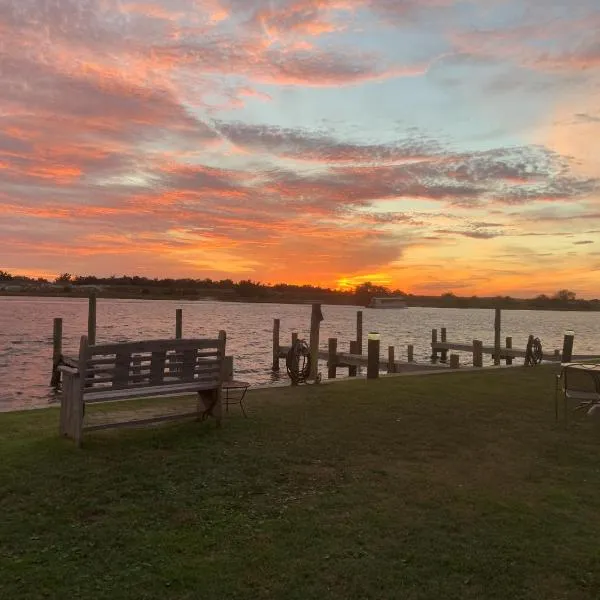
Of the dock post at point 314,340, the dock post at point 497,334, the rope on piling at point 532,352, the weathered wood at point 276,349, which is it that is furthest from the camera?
the weathered wood at point 276,349

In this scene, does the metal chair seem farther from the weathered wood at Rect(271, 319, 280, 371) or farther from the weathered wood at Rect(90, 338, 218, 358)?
the weathered wood at Rect(271, 319, 280, 371)

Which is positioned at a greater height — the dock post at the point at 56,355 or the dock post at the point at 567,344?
the dock post at the point at 567,344

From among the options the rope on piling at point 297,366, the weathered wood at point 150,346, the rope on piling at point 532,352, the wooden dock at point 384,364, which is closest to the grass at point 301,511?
the weathered wood at point 150,346

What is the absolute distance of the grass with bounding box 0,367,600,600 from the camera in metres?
3.81

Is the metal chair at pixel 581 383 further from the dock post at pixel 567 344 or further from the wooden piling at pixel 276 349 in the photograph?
the wooden piling at pixel 276 349

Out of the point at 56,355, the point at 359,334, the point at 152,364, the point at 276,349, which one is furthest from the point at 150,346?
the point at 359,334

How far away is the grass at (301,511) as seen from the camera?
3.81 meters

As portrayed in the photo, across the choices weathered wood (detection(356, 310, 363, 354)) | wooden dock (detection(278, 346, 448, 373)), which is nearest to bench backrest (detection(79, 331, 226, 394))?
wooden dock (detection(278, 346, 448, 373))

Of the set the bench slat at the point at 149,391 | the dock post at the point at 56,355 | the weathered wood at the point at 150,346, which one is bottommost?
the dock post at the point at 56,355

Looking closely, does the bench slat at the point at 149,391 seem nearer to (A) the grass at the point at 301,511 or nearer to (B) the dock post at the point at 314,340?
(A) the grass at the point at 301,511

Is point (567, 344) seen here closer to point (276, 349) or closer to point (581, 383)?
point (581, 383)

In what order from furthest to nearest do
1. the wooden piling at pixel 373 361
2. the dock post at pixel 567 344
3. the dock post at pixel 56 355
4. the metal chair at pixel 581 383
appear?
1. the dock post at pixel 56 355
2. the dock post at pixel 567 344
3. the wooden piling at pixel 373 361
4. the metal chair at pixel 581 383

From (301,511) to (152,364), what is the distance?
10.2 ft

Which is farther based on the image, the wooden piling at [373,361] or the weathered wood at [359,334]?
the weathered wood at [359,334]
